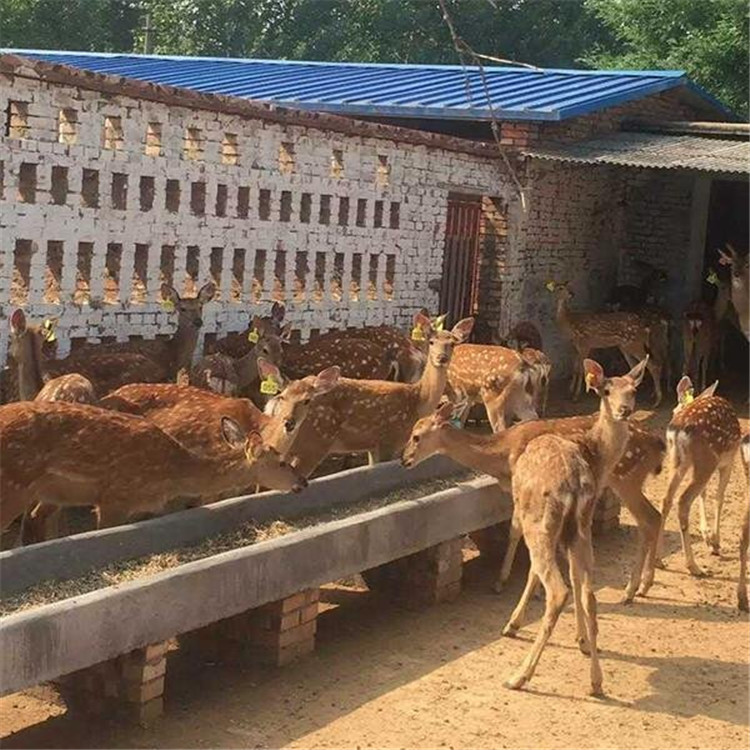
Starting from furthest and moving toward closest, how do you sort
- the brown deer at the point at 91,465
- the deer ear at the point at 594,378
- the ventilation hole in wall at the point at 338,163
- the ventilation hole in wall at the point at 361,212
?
the ventilation hole in wall at the point at 361,212, the ventilation hole in wall at the point at 338,163, the deer ear at the point at 594,378, the brown deer at the point at 91,465

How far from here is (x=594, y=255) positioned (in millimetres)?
19406

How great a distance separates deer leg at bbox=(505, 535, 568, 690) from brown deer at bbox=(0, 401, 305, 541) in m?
1.88

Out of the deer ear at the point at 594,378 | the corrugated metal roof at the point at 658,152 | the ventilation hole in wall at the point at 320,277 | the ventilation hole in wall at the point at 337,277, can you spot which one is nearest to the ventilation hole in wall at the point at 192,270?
the ventilation hole in wall at the point at 320,277

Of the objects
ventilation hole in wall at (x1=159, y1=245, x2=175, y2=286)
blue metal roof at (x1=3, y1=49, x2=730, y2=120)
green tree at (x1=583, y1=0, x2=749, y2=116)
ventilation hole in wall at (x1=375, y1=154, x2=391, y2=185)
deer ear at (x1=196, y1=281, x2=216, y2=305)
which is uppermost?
green tree at (x1=583, y1=0, x2=749, y2=116)

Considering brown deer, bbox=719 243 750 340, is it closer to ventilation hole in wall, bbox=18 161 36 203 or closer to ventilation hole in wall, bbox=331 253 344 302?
ventilation hole in wall, bbox=331 253 344 302

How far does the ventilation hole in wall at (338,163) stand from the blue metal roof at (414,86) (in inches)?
116

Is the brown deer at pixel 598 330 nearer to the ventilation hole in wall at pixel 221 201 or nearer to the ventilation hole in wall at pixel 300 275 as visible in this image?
the ventilation hole in wall at pixel 300 275

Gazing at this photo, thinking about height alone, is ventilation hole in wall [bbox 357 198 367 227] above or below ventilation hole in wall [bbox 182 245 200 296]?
above

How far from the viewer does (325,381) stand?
962 cm

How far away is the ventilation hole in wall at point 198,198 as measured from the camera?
38.9ft

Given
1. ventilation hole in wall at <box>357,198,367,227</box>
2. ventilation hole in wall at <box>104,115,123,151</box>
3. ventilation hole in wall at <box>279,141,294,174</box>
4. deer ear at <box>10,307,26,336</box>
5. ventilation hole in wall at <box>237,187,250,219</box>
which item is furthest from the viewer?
ventilation hole in wall at <box>357,198,367,227</box>

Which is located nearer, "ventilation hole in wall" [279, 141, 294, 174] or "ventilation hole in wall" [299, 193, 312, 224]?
"ventilation hole in wall" [279, 141, 294, 174]

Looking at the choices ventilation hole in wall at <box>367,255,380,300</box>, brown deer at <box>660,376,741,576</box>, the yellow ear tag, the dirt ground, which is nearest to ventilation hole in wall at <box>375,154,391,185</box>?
ventilation hole in wall at <box>367,255,380,300</box>

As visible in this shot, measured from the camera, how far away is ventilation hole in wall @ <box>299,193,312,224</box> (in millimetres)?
13250
